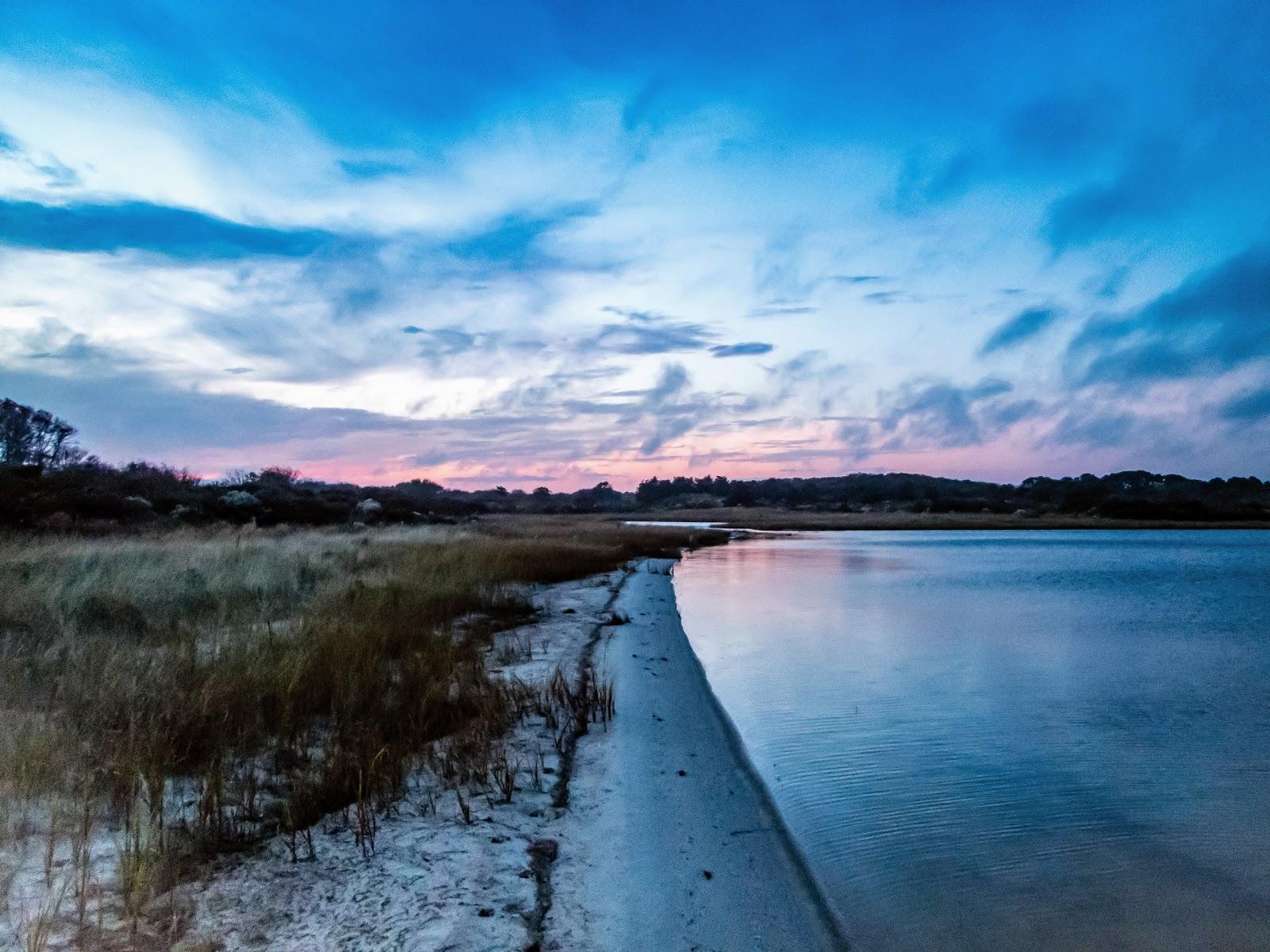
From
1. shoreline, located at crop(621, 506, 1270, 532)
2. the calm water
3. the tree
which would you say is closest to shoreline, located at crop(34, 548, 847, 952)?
the calm water

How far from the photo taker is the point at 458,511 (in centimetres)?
5325

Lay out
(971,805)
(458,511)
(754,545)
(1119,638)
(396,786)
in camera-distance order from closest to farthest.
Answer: (396,786) → (971,805) → (1119,638) → (754,545) → (458,511)

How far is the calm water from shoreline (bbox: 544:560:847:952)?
0.89 ft

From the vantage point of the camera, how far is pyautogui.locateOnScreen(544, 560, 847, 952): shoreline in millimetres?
3762

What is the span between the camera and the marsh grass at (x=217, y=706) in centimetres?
412

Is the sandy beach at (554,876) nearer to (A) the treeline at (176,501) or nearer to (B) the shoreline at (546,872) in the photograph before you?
(B) the shoreline at (546,872)

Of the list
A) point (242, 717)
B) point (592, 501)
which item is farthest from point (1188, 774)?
point (592, 501)

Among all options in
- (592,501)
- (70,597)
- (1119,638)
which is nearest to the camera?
(70,597)

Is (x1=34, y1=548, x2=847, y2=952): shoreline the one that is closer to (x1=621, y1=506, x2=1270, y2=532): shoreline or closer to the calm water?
the calm water

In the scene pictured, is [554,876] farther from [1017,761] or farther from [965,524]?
[965,524]

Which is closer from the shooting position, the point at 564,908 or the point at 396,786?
the point at 564,908

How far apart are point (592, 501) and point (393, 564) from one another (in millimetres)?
122526

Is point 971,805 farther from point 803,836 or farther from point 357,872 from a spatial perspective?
point 357,872

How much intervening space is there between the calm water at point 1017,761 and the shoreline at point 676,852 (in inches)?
10.7
